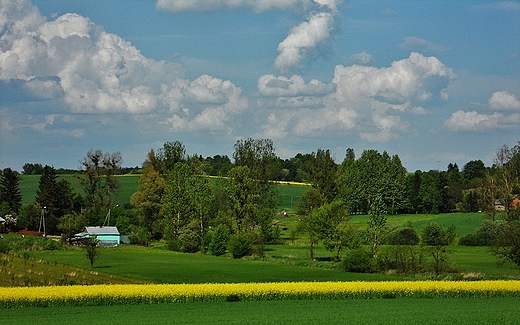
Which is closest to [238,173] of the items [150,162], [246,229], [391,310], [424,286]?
[246,229]

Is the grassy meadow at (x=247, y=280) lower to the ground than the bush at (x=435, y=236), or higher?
lower

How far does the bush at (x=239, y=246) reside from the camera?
257 feet

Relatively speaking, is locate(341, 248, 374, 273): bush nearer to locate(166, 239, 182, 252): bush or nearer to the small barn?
locate(166, 239, 182, 252): bush

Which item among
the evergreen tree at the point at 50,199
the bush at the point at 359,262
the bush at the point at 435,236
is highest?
the evergreen tree at the point at 50,199

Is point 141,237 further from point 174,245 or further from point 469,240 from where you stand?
point 469,240

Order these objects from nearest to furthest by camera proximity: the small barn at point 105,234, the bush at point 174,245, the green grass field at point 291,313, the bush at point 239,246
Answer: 1. the green grass field at point 291,313
2. the bush at point 239,246
3. the bush at point 174,245
4. the small barn at point 105,234

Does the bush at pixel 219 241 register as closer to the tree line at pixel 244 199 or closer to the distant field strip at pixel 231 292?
the tree line at pixel 244 199

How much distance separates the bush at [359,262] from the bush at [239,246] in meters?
20.8

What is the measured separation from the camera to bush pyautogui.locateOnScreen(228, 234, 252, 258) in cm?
7838

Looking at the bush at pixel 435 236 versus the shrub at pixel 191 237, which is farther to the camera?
the shrub at pixel 191 237

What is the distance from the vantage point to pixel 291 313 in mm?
30219

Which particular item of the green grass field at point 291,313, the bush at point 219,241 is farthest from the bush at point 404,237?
the green grass field at point 291,313

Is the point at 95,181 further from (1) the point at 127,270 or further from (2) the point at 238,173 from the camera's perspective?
(1) the point at 127,270

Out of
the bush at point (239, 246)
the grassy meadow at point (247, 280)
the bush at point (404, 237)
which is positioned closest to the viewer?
the grassy meadow at point (247, 280)
